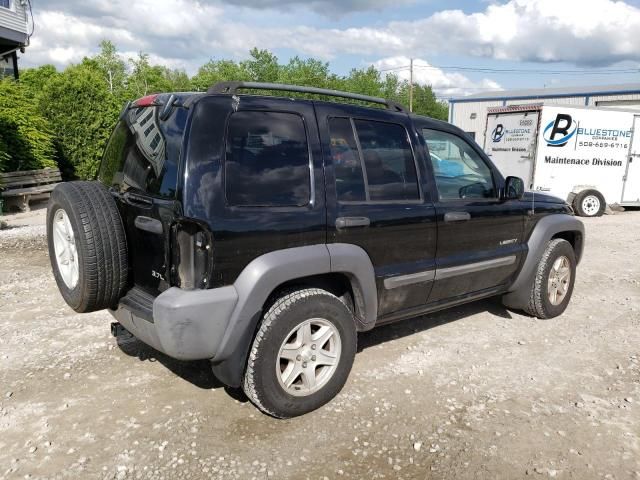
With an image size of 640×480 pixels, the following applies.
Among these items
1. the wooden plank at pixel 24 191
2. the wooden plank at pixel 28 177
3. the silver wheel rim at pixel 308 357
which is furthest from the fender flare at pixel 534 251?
the wooden plank at pixel 28 177

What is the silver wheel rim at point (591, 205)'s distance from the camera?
1262 cm

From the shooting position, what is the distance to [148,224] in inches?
115

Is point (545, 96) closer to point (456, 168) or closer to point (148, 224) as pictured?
point (456, 168)

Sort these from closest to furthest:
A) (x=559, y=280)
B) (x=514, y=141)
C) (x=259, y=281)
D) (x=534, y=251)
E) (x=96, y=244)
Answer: (x=259, y=281)
(x=96, y=244)
(x=534, y=251)
(x=559, y=280)
(x=514, y=141)

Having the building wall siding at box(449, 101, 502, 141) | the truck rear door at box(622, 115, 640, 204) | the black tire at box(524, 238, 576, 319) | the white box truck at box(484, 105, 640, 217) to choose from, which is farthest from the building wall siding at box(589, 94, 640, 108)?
the black tire at box(524, 238, 576, 319)

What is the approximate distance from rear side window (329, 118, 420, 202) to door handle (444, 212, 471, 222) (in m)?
0.30

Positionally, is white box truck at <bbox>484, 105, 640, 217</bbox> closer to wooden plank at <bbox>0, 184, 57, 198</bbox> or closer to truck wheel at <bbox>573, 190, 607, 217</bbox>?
truck wheel at <bbox>573, 190, 607, 217</bbox>

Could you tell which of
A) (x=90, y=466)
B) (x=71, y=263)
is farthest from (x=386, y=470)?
(x=71, y=263)

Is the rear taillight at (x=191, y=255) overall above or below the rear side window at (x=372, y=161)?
below

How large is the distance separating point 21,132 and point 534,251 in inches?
439

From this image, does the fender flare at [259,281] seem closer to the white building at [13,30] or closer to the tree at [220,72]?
the white building at [13,30]

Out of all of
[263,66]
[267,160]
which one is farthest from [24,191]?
Answer: [263,66]

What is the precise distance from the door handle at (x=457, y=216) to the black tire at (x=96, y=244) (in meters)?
2.25

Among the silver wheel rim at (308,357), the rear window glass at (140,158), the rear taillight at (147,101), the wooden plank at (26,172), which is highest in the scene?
the rear taillight at (147,101)
